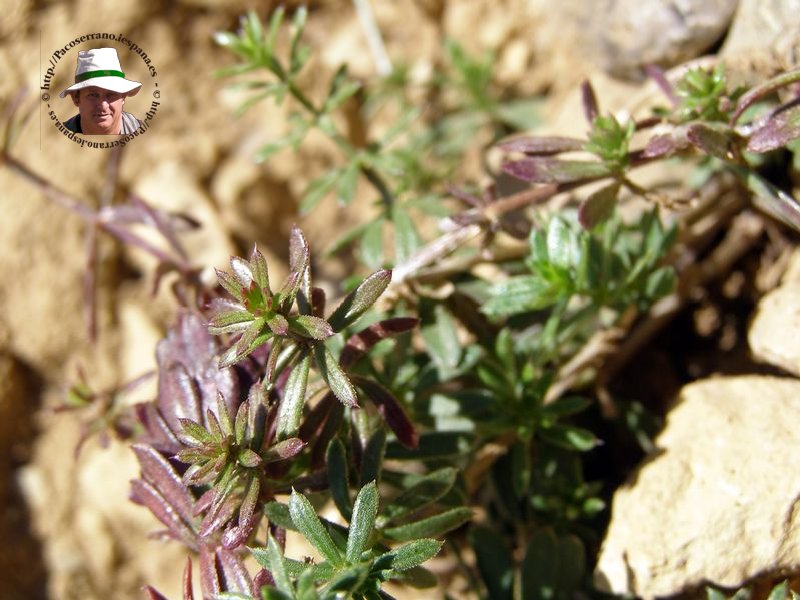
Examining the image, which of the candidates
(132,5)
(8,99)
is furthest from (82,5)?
(8,99)

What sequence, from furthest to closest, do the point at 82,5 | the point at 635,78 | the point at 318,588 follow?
the point at 82,5, the point at 635,78, the point at 318,588

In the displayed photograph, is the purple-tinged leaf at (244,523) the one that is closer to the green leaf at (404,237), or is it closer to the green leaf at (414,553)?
the green leaf at (414,553)

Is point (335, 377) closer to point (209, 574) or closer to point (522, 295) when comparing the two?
point (209, 574)

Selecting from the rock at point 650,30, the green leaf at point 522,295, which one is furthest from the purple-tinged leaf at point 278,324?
the rock at point 650,30

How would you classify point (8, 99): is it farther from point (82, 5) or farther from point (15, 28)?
point (82, 5)

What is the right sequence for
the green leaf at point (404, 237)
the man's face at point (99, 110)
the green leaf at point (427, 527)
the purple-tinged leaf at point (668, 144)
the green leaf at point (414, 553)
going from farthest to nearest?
1. the man's face at point (99, 110)
2. the green leaf at point (404, 237)
3. the purple-tinged leaf at point (668, 144)
4. the green leaf at point (427, 527)
5. the green leaf at point (414, 553)

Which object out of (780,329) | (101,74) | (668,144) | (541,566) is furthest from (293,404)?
(101,74)
